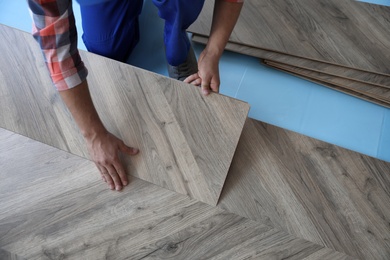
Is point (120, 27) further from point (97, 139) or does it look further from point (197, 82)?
point (97, 139)

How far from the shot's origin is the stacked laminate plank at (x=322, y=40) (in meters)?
1.50

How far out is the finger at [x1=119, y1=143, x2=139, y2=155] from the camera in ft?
3.71

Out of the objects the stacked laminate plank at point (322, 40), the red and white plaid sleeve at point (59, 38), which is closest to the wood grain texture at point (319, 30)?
the stacked laminate plank at point (322, 40)

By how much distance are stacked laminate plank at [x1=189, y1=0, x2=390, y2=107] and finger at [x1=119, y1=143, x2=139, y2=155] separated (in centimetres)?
66

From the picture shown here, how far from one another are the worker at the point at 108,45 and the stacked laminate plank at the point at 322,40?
0.25m

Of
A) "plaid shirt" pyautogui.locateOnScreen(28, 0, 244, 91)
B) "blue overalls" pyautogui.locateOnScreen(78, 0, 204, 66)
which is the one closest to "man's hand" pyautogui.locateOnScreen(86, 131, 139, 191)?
"plaid shirt" pyautogui.locateOnScreen(28, 0, 244, 91)

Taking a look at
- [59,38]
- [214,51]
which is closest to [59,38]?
[59,38]

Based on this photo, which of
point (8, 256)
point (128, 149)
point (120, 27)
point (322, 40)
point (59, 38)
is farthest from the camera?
point (322, 40)

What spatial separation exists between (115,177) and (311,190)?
63 cm

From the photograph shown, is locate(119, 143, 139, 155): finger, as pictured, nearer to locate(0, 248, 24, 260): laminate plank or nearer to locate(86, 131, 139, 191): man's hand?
locate(86, 131, 139, 191): man's hand

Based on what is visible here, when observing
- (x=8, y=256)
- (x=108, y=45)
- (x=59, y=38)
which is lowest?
(x=8, y=256)

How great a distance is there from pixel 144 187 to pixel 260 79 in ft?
2.41

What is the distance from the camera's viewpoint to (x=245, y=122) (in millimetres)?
1310

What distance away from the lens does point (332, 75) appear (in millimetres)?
1516
